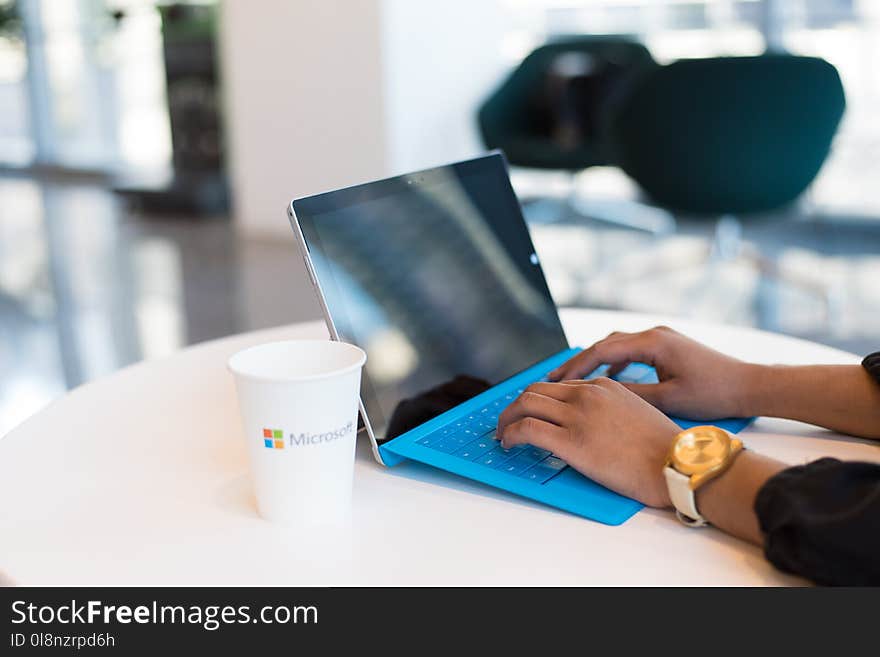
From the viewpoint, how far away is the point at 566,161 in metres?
4.26

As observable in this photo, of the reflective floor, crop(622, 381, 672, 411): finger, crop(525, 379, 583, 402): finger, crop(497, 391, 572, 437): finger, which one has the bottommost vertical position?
the reflective floor

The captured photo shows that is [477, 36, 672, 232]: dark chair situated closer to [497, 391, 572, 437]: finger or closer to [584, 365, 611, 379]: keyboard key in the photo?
[584, 365, 611, 379]: keyboard key

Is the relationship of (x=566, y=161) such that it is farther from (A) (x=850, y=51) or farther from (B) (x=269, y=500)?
(B) (x=269, y=500)

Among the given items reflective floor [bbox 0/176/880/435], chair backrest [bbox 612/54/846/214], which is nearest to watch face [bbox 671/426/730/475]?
reflective floor [bbox 0/176/880/435]

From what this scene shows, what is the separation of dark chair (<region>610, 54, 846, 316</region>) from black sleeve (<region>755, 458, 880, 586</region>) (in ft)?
8.78

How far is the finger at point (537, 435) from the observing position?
0.74 metres

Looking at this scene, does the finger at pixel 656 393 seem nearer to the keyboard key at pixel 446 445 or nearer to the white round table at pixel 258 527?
the white round table at pixel 258 527

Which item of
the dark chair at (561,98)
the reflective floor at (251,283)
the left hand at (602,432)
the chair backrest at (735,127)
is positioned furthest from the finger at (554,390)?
the dark chair at (561,98)

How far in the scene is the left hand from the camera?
0.71m

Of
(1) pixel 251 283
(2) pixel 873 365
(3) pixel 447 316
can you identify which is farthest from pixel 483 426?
(1) pixel 251 283

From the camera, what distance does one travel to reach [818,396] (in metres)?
0.87

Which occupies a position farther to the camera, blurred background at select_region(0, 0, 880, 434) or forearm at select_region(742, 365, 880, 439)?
blurred background at select_region(0, 0, 880, 434)

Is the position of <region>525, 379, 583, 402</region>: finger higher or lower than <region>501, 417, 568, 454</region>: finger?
higher
